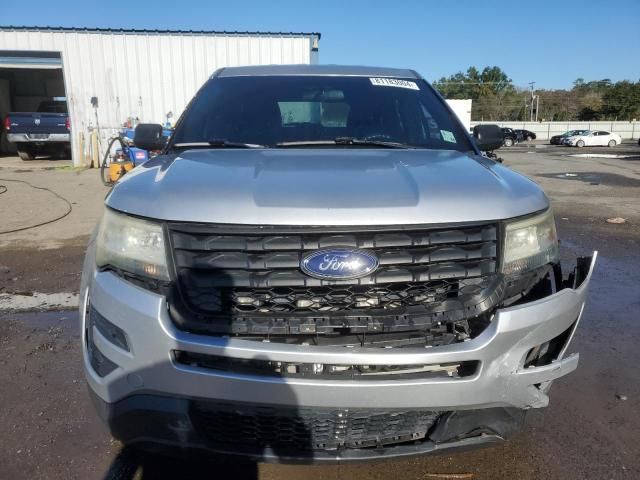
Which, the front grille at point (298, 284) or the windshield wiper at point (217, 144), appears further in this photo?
the windshield wiper at point (217, 144)

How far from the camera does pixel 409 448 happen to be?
73.7 inches

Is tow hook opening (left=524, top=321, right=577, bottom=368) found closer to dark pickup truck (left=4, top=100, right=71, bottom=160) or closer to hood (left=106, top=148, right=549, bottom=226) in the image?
hood (left=106, top=148, right=549, bottom=226)

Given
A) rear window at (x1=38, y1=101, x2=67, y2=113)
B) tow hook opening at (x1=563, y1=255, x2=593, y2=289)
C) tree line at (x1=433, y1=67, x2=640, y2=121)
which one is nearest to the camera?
tow hook opening at (x1=563, y1=255, x2=593, y2=289)

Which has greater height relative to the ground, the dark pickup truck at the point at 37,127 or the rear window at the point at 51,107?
the rear window at the point at 51,107

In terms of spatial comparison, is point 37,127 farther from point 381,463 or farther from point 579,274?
point 579,274

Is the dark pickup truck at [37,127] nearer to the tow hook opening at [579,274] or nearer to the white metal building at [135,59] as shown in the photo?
the white metal building at [135,59]

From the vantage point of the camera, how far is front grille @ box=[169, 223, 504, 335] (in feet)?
5.82

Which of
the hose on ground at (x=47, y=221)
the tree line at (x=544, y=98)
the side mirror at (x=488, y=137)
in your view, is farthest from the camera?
the tree line at (x=544, y=98)

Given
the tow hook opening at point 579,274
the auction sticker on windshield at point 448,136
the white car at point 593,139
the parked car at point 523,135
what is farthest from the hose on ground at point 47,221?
the parked car at point 523,135

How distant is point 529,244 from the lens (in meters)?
2.01

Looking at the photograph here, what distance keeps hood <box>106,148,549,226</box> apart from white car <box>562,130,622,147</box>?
4632 centimetres

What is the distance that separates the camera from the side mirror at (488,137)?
133 inches

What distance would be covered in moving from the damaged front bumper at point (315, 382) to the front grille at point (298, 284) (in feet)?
0.28

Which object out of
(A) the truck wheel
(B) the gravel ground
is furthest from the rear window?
(B) the gravel ground
